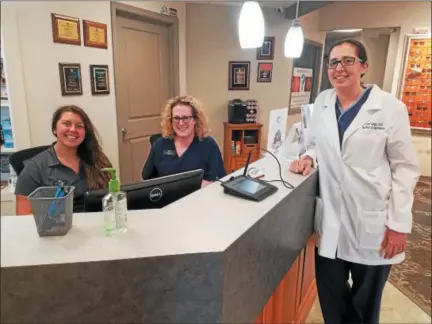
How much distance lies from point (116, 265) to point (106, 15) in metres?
2.67

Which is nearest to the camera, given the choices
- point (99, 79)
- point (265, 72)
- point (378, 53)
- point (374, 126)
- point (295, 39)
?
point (374, 126)

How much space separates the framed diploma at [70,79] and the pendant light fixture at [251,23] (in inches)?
52.7

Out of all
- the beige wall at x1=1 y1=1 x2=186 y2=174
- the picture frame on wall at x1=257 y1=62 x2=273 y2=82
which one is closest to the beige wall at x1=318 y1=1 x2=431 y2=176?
the picture frame on wall at x1=257 y1=62 x2=273 y2=82

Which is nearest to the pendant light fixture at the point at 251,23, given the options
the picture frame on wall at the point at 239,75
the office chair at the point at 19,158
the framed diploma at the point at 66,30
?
the framed diploma at the point at 66,30

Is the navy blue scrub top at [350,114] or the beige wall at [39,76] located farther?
the beige wall at [39,76]

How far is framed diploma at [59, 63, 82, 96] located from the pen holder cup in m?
1.82

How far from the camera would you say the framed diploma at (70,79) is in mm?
2344

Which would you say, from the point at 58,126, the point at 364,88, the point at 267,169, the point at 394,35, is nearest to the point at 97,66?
the point at 58,126

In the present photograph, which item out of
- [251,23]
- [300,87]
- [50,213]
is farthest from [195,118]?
[300,87]

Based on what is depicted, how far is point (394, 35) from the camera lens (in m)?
4.93

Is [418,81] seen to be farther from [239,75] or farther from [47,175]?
[47,175]

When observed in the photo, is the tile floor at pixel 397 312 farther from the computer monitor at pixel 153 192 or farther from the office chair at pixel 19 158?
the office chair at pixel 19 158

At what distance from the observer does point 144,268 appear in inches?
28.2

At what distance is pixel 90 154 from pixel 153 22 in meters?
2.39
